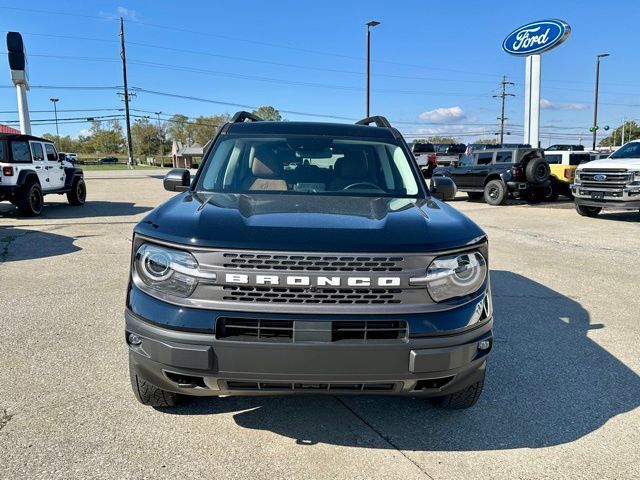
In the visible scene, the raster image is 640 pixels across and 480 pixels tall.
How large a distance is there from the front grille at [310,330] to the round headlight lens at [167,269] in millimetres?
240

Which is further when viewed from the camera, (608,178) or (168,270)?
(608,178)

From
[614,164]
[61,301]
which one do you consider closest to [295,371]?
[61,301]

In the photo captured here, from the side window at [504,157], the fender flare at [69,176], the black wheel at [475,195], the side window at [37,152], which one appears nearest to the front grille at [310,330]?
the side window at [37,152]

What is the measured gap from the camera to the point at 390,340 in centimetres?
228

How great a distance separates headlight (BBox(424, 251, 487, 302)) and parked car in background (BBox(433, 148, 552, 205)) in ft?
45.4

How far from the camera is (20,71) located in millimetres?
20875

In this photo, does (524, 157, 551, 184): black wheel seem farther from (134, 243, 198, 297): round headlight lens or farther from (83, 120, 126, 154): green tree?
(83, 120, 126, 154): green tree

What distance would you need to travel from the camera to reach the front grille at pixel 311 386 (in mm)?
2331

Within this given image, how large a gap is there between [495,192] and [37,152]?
13.7 meters

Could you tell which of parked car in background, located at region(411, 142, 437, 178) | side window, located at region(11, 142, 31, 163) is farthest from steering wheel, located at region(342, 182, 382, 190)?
parked car in background, located at region(411, 142, 437, 178)

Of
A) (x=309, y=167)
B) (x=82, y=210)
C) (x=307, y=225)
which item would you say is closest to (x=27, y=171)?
(x=82, y=210)

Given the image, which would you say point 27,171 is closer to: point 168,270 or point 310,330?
point 168,270

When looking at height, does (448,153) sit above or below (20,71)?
below

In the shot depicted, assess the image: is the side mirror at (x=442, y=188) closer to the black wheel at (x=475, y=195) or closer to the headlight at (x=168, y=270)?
the headlight at (x=168, y=270)
